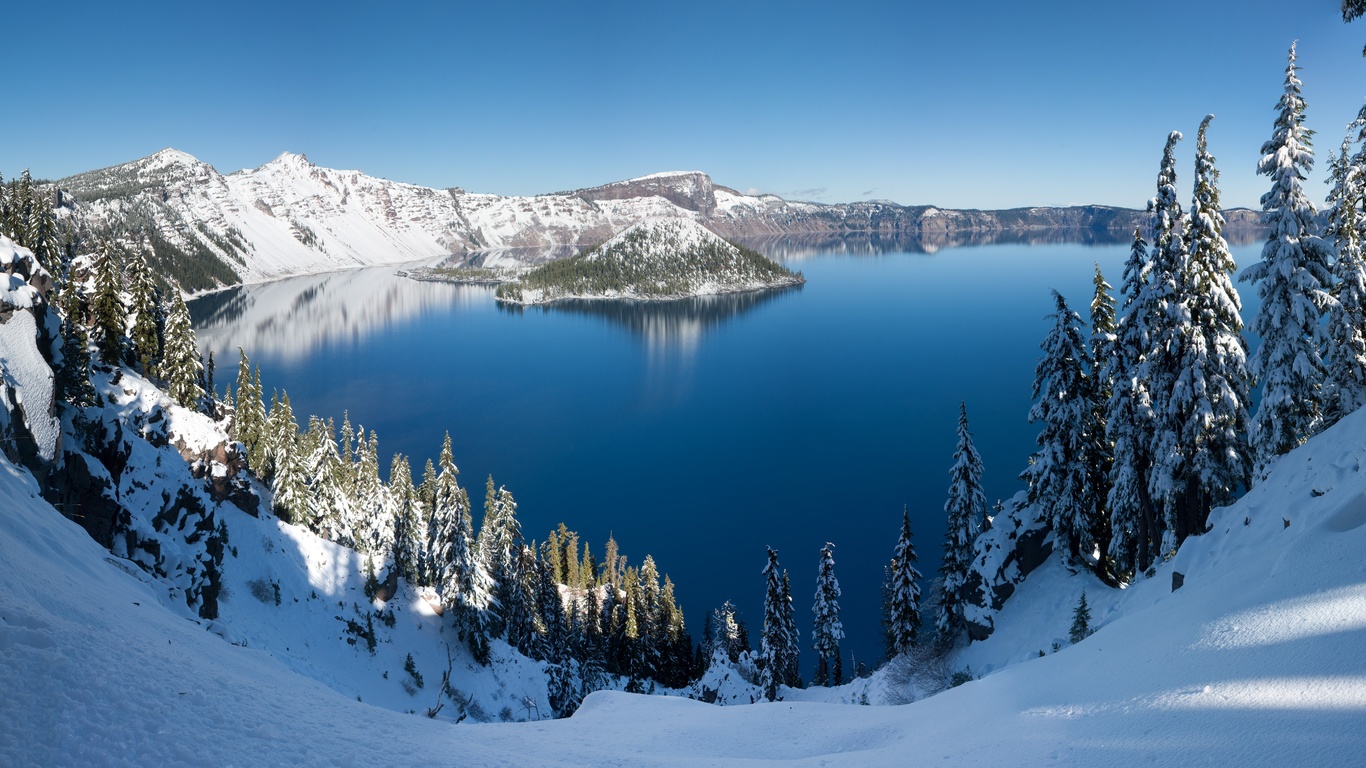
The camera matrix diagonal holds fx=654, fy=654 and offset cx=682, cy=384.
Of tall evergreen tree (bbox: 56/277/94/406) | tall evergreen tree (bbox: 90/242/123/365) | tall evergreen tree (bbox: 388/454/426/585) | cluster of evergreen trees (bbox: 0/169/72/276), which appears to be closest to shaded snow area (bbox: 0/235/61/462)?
tall evergreen tree (bbox: 56/277/94/406)

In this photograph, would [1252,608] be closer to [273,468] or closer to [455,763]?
[455,763]

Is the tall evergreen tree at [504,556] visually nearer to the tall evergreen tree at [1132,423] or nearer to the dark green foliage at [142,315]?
the dark green foliage at [142,315]

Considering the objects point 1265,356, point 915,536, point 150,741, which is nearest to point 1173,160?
point 1265,356

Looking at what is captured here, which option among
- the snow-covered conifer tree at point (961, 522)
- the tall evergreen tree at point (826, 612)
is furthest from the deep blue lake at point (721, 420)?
the snow-covered conifer tree at point (961, 522)

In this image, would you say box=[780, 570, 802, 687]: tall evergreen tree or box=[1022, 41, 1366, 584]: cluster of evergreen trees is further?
box=[780, 570, 802, 687]: tall evergreen tree

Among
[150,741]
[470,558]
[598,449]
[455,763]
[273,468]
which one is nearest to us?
[150,741]

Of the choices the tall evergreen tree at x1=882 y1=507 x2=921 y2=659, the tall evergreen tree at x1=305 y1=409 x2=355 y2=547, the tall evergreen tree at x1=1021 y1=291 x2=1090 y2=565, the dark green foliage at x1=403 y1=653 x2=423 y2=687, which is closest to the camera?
the tall evergreen tree at x1=1021 y1=291 x2=1090 y2=565

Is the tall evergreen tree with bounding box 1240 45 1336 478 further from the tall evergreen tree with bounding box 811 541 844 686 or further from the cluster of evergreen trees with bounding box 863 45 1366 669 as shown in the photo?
the tall evergreen tree with bounding box 811 541 844 686
